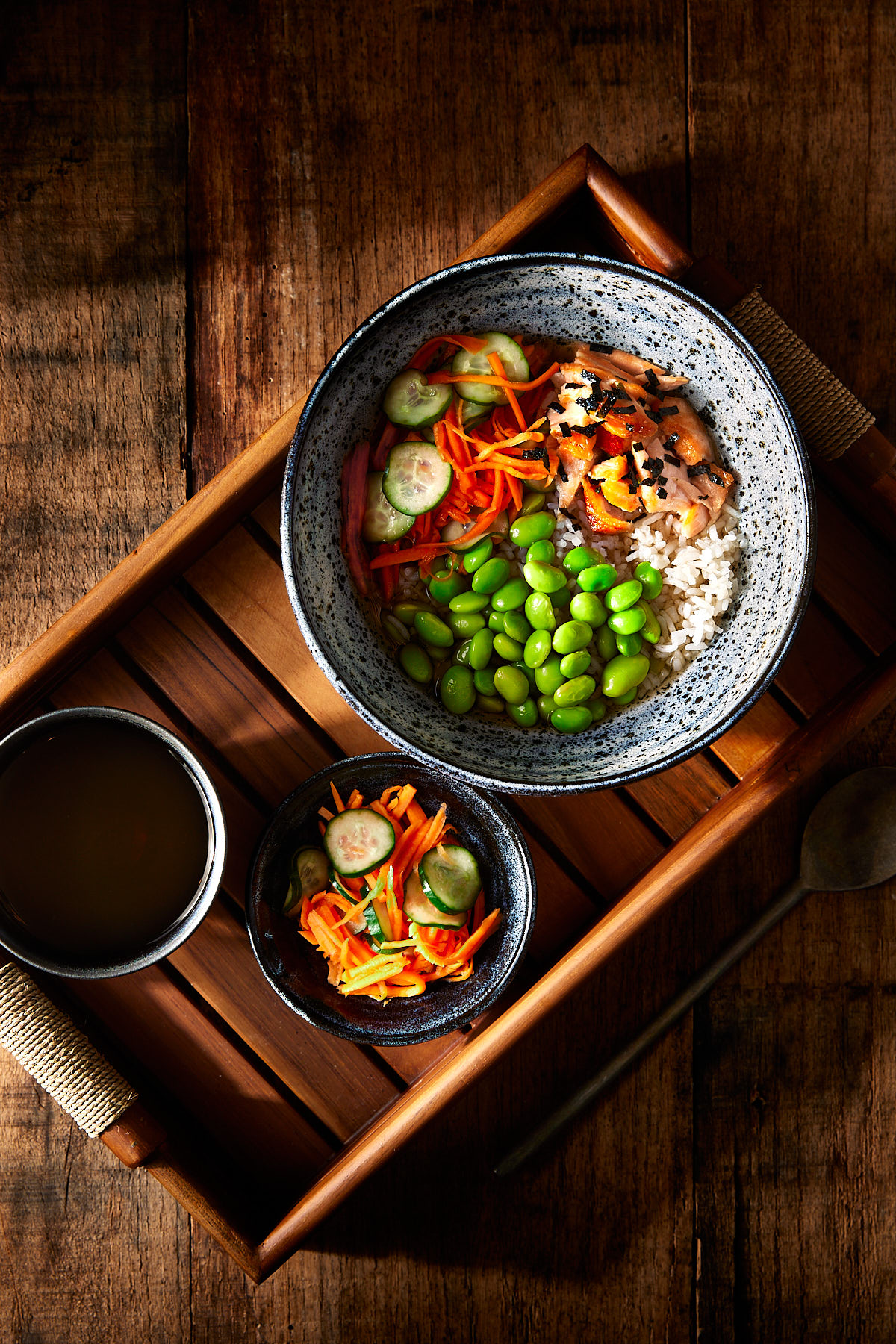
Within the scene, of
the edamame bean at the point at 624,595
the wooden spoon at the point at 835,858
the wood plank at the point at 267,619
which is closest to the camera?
the edamame bean at the point at 624,595

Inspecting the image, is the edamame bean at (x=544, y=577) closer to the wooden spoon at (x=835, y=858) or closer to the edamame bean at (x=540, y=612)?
the edamame bean at (x=540, y=612)

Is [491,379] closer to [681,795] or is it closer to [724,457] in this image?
[724,457]

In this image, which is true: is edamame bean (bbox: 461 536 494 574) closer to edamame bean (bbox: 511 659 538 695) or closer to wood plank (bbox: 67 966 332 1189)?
edamame bean (bbox: 511 659 538 695)

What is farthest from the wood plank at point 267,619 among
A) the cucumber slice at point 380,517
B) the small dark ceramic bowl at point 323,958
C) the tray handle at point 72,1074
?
the tray handle at point 72,1074

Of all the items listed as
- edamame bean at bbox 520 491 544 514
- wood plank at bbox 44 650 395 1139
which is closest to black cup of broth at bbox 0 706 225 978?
wood plank at bbox 44 650 395 1139

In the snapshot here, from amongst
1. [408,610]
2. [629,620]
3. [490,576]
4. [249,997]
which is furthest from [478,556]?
[249,997]

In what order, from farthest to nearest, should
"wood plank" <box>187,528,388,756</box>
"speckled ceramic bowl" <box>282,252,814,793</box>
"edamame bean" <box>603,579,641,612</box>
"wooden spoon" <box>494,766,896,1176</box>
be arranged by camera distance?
"wooden spoon" <box>494,766,896,1176</box> < "wood plank" <box>187,528,388,756</box> < "edamame bean" <box>603,579,641,612</box> < "speckled ceramic bowl" <box>282,252,814,793</box>
